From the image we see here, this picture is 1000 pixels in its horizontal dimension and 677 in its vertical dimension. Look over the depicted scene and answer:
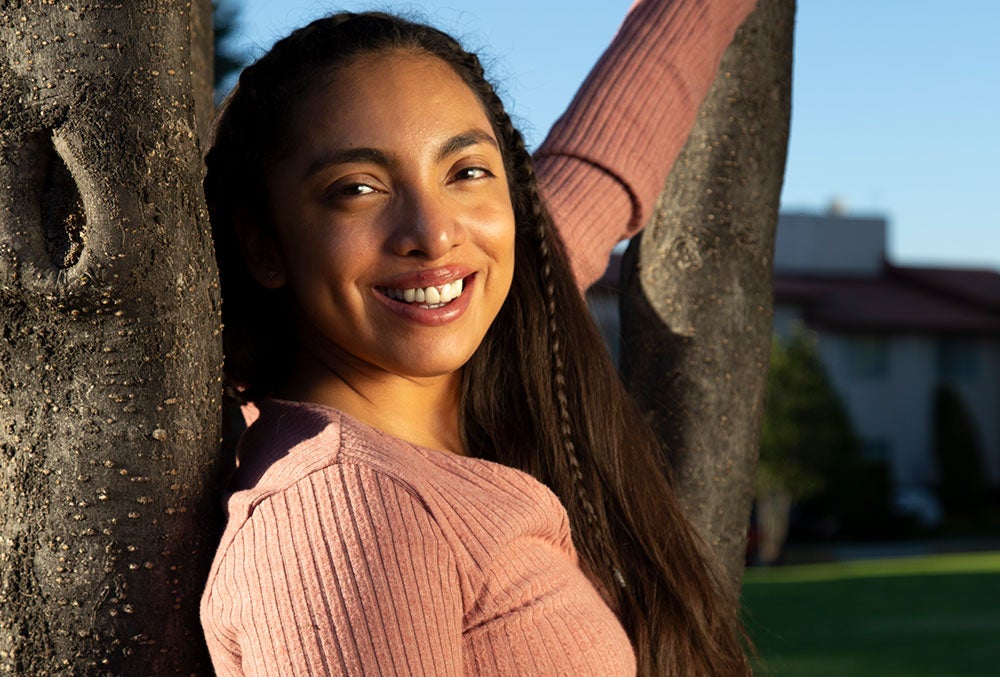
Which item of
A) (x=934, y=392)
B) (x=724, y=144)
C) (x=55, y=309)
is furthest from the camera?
(x=934, y=392)

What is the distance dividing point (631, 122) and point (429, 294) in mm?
966

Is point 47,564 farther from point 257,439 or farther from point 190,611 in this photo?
point 257,439

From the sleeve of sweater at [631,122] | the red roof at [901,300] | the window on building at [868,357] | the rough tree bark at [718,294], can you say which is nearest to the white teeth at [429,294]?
the sleeve of sweater at [631,122]

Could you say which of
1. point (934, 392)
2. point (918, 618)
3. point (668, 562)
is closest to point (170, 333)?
point (668, 562)

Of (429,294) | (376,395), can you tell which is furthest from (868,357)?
(429,294)

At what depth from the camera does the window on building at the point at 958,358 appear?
34281 mm

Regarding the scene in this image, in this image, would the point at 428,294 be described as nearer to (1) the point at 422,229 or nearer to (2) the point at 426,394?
(1) the point at 422,229

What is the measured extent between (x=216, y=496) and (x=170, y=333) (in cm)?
27

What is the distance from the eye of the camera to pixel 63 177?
169 centimetres

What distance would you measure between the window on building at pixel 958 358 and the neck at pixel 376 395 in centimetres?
3388

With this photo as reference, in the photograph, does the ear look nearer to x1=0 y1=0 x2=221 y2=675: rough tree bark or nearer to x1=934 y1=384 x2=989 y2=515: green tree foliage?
x1=0 y1=0 x2=221 y2=675: rough tree bark

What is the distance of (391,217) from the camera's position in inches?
81.1

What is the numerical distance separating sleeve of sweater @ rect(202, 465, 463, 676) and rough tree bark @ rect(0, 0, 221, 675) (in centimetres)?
13

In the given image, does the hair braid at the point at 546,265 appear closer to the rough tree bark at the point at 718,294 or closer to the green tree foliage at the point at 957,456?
the rough tree bark at the point at 718,294
